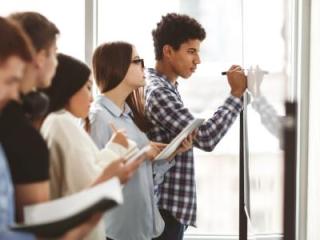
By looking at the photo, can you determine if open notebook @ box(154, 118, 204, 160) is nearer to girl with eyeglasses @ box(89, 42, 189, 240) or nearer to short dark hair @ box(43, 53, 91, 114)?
girl with eyeglasses @ box(89, 42, 189, 240)

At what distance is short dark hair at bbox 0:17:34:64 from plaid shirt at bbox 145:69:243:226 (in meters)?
1.02

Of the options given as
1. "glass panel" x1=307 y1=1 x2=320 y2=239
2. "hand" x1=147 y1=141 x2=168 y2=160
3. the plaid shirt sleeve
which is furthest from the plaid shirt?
"glass panel" x1=307 y1=1 x2=320 y2=239

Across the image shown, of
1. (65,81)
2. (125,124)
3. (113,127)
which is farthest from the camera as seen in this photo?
(125,124)

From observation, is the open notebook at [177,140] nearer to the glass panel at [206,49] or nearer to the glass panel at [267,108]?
the glass panel at [267,108]

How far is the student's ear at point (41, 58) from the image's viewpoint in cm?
118

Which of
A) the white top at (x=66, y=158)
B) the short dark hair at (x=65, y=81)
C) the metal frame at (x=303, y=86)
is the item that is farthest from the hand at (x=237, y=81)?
the white top at (x=66, y=158)

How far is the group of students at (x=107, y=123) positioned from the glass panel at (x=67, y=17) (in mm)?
843

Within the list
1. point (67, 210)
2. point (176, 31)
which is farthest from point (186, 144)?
point (67, 210)

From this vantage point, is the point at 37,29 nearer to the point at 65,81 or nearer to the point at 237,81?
the point at 65,81

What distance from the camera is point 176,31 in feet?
7.05

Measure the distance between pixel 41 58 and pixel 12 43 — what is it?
0.19m

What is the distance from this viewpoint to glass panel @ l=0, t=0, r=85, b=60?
2.90 metres

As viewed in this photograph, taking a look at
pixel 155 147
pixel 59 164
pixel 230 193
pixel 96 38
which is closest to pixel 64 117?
pixel 59 164

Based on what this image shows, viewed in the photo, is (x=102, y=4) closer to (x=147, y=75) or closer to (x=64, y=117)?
(x=147, y=75)
